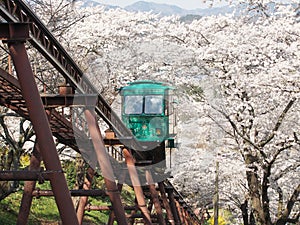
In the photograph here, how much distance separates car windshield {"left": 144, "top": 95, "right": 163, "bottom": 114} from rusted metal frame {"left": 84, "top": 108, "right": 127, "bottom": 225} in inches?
214

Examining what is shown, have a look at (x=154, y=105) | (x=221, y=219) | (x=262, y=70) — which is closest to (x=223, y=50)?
(x=262, y=70)

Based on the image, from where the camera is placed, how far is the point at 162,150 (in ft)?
47.4

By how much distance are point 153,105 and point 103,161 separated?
587cm

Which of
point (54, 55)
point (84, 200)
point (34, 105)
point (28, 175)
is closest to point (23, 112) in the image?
point (54, 55)

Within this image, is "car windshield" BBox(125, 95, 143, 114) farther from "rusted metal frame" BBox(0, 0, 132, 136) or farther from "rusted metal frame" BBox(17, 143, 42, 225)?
"rusted metal frame" BBox(17, 143, 42, 225)

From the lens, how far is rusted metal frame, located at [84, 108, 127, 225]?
8898 mm

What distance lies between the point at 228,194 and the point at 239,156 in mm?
6400

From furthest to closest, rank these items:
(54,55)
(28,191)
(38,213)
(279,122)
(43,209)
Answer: (43,209) → (38,213) → (279,122) → (28,191) → (54,55)

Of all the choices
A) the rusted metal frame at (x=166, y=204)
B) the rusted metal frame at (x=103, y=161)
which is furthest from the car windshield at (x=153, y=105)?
the rusted metal frame at (x=103, y=161)

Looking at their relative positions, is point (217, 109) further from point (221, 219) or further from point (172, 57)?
point (221, 219)

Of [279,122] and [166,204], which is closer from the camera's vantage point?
[279,122]

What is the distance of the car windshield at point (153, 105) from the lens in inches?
582

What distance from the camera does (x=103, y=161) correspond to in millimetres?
9125

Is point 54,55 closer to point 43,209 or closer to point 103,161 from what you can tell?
point 103,161
